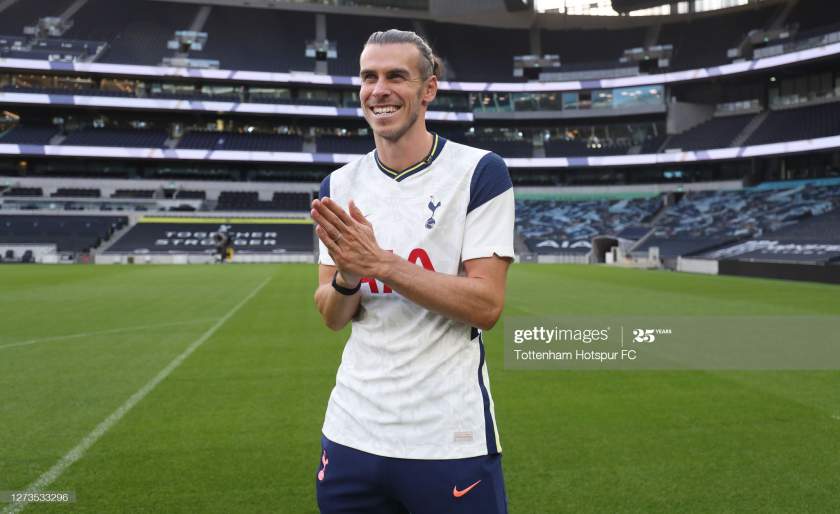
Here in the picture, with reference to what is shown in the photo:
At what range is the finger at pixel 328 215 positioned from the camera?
1.94 m

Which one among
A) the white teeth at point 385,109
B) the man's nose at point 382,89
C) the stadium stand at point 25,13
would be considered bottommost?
the white teeth at point 385,109

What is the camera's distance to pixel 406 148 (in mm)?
2260

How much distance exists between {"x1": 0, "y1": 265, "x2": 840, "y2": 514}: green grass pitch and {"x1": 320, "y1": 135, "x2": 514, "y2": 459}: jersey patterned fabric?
8.20ft

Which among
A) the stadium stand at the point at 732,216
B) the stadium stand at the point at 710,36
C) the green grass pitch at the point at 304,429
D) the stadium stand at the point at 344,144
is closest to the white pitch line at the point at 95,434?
the green grass pitch at the point at 304,429

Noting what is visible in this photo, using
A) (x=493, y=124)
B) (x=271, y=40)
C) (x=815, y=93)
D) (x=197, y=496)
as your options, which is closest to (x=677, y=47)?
(x=815, y=93)

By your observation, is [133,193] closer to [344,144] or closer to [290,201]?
[290,201]

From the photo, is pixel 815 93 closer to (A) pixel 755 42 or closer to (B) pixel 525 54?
(A) pixel 755 42

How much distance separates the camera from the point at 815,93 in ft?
175

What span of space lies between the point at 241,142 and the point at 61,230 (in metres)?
18.4

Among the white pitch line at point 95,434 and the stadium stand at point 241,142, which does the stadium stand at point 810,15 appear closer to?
the stadium stand at point 241,142

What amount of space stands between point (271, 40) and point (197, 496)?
216 feet

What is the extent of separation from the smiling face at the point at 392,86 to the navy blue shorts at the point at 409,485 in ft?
3.45

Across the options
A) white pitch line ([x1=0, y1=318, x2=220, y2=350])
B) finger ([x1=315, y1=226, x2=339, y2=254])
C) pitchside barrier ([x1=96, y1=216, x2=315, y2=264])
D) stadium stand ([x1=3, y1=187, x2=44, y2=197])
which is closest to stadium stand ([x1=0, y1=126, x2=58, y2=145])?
stadium stand ([x1=3, y1=187, x2=44, y2=197])

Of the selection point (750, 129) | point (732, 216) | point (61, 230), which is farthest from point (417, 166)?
point (750, 129)
